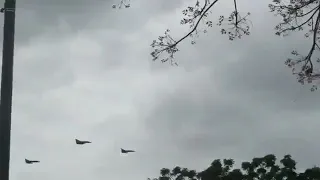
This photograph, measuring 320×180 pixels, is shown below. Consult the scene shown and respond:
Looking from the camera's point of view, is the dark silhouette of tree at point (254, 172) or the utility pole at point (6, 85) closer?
the utility pole at point (6, 85)

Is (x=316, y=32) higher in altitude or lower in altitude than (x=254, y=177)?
lower

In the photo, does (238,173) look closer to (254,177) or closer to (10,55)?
(254,177)

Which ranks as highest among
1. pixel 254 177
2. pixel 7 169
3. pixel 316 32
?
pixel 254 177

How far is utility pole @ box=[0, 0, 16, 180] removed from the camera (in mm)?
7562

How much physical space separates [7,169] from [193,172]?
38269 millimetres

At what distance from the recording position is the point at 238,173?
43.9 meters

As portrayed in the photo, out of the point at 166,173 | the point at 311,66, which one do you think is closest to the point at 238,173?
the point at 166,173

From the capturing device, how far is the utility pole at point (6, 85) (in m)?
7.56

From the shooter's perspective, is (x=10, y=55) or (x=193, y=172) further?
(x=193, y=172)

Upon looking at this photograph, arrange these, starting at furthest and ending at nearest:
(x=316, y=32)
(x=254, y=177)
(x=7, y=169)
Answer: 1. (x=254, y=177)
2. (x=316, y=32)
3. (x=7, y=169)

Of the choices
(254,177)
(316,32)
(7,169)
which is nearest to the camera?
(7,169)

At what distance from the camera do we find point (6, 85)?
7.73 m

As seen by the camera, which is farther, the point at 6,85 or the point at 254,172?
the point at 254,172

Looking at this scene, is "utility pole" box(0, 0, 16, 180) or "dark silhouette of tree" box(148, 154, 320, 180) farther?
"dark silhouette of tree" box(148, 154, 320, 180)
